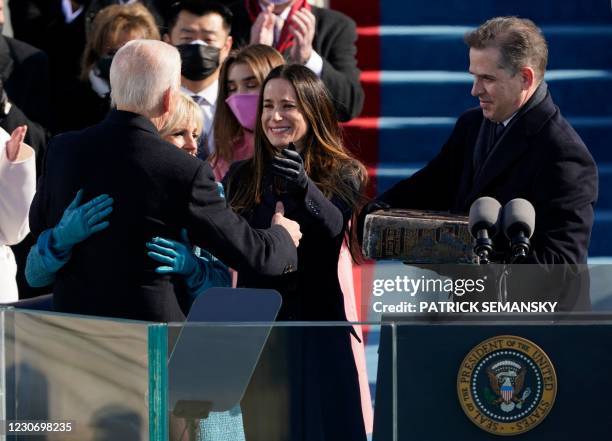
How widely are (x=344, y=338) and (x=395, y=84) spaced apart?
4.78 metres

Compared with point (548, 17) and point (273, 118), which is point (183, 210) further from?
point (548, 17)

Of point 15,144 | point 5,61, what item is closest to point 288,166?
point 15,144

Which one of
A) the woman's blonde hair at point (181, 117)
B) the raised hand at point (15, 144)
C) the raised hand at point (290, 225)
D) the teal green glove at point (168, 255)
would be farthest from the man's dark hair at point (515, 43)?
the raised hand at point (15, 144)

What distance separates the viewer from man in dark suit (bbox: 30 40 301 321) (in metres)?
4.30

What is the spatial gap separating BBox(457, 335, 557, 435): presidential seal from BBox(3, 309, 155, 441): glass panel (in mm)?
826

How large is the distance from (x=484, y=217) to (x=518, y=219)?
9 cm

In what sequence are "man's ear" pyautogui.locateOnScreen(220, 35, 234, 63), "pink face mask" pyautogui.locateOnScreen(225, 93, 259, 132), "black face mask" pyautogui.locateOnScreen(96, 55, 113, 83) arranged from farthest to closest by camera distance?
"man's ear" pyautogui.locateOnScreen(220, 35, 234, 63) < "black face mask" pyautogui.locateOnScreen(96, 55, 113, 83) < "pink face mask" pyautogui.locateOnScreen(225, 93, 259, 132)

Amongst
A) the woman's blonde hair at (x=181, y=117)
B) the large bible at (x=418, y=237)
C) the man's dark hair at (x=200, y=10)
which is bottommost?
the large bible at (x=418, y=237)

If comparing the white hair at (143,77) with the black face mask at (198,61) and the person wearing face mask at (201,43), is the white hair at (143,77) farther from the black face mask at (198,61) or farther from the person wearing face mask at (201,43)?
the black face mask at (198,61)

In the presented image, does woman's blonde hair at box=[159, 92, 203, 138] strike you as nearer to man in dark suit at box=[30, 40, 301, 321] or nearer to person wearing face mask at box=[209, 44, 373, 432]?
man in dark suit at box=[30, 40, 301, 321]

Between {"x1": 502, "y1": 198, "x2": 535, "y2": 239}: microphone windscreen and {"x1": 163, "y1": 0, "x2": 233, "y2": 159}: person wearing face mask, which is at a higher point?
{"x1": 163, "y1": 0, "x2": 233, "y2": 159}: person wearing face mask

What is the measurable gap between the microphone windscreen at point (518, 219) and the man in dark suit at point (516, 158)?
1.55ft

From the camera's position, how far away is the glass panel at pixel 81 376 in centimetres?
382

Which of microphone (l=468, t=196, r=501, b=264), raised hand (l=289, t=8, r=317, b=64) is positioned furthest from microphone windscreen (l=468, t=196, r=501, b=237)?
raised hand (l=289, t=8, r=317, b=64)
